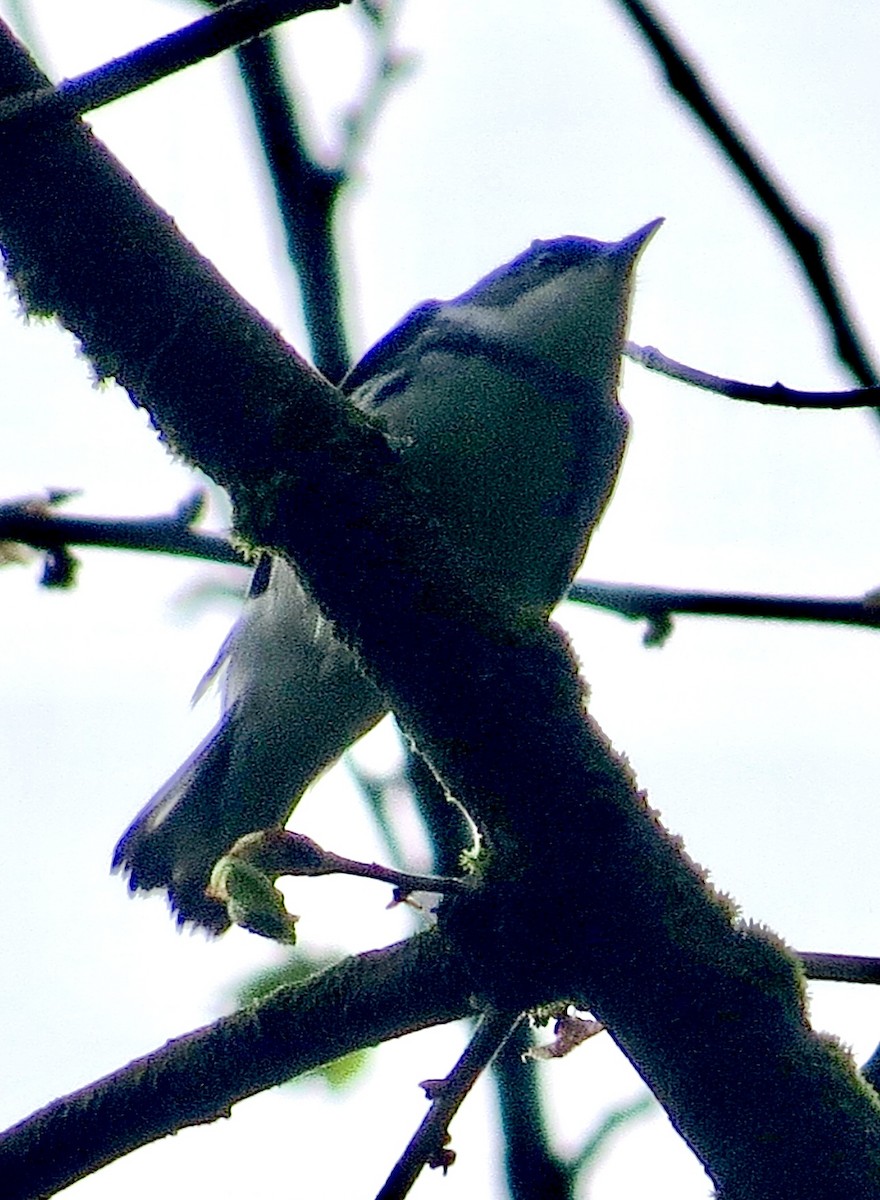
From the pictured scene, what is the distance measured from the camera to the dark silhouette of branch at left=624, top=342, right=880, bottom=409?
5.84 ft

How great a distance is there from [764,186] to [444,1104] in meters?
1.02

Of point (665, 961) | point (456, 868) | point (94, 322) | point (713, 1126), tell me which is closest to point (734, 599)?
point (665, 961)

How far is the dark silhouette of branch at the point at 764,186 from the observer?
1.72m

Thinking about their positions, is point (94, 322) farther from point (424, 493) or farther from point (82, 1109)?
point (82, 1109)

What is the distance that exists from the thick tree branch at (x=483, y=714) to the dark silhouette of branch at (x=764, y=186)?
0.45m

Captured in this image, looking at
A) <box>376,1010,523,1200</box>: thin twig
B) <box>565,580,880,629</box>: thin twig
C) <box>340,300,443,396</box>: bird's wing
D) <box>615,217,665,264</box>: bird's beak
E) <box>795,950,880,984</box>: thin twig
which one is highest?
<box>615,217,665,264</box>: bird's beak

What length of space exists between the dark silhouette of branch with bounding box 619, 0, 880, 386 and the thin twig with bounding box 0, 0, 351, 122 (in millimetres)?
469

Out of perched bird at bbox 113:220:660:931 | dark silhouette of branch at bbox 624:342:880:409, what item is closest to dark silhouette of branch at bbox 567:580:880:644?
dark silhouette of branch at bbox 624:342:880:409

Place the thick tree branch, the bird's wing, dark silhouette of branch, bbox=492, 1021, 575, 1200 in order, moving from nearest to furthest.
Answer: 1. the thick tree branch
2. dark silhouette of branch, bbox=492, 1021, 575, 1200
3. the bird's wing

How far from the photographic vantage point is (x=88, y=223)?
1.79 m

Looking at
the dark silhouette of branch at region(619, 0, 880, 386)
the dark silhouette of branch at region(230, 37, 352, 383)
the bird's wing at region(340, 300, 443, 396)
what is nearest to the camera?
the dark silhouette of branch at region(619, 0, 880, 386)

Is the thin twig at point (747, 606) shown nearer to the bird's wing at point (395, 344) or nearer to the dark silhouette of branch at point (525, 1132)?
the dark silhouette of branch at point (525, 1132)

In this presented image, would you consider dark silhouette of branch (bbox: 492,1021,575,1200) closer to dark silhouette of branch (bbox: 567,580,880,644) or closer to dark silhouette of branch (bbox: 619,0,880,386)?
dark silhouette of branch (bbox: 567,580,880,644)

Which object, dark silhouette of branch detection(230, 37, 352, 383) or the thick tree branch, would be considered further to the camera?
dark silhouette of branch detection(230, 37, 352, 383)
